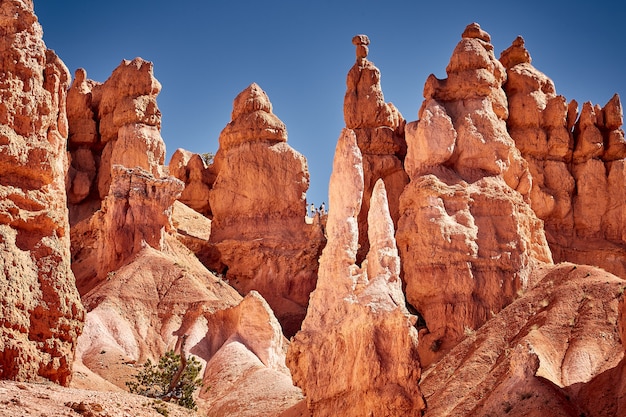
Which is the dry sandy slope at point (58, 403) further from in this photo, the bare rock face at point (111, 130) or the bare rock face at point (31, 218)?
the bare rock face at point (111, 130)

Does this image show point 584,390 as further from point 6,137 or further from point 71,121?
point 71,121

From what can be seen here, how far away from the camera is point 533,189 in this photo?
5612cm

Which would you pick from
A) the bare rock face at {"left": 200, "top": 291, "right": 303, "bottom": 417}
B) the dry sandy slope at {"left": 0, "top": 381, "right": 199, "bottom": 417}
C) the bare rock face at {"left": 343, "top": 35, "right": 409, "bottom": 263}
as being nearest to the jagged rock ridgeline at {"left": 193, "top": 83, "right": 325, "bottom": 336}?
the bare rock face at {"left": 343, "top": 35, "right": 409, "bottom": 263}

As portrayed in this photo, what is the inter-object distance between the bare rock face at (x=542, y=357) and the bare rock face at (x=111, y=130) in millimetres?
27532

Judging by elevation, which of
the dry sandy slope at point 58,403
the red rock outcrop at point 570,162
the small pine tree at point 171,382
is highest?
the red rock outcrop at point 570,162

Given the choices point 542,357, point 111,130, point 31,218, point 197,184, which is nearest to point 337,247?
point 542,357

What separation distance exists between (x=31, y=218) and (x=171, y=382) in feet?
53.6

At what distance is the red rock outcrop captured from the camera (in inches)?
2194

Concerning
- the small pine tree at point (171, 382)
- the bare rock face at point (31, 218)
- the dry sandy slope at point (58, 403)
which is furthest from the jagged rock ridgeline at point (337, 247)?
the small pine tree at point (171, 382)

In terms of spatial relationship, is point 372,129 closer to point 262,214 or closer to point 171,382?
point 262,214

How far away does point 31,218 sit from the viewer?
20.9m

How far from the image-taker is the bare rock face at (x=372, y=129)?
5366cm

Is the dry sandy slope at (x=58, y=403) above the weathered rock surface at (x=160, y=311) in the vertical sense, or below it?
below

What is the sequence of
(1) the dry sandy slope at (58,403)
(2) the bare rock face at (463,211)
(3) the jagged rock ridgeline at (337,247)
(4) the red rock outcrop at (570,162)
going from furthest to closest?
(4) the red rock outcrop at (570,162), (2) the bare rock face at (463,211), (3) the jagged rock ridgeline at (337,247), (1) the dry sandy slope at (58,403)
